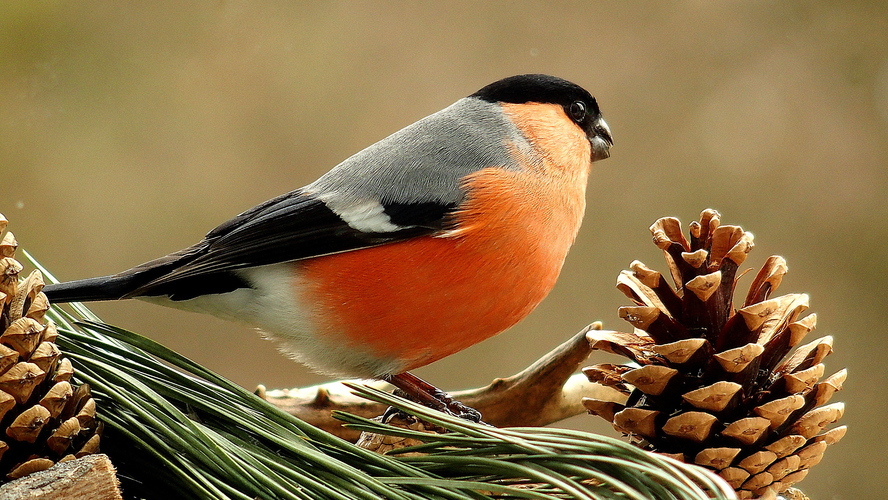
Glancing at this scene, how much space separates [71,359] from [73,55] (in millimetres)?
1097

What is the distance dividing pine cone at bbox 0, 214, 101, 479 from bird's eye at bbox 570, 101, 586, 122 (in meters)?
0.70

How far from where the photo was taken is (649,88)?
61.2 inches

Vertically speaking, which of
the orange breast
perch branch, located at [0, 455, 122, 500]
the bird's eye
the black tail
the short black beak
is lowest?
perch branch, located at [0, 455, 122, 500]

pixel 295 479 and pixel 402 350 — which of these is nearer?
pixel 295 479

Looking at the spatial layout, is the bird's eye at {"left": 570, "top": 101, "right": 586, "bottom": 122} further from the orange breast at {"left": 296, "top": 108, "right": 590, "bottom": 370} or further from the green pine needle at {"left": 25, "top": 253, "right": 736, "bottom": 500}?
the green pine needle at {"left": 25, "top": 253, "right": 736, "bottom": 500}

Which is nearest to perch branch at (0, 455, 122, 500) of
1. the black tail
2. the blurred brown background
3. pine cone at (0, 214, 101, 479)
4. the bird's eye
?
pine cone at (0, 214, 101, 479)

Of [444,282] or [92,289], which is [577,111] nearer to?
[444,282]

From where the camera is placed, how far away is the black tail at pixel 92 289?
0.68 meters

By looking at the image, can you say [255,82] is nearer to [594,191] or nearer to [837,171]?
[594,191]

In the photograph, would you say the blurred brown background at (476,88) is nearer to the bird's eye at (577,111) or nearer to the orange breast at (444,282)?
the bird's eye at (577,111)

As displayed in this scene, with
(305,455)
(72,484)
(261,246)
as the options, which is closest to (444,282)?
(261,246)

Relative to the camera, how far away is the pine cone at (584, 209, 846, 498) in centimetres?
55

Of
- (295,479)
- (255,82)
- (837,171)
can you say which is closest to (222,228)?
(295,479)

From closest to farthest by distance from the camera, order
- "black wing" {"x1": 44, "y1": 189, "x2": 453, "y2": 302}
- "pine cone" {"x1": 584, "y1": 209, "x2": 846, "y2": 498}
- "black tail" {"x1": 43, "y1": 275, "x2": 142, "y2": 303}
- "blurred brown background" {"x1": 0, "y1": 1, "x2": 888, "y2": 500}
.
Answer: "pine cone" {"x1": 584, "y1": 209, "x2": 846, "y2": 498}
"black tail" {"x1": 43, "y1": 275, "x2": 142, "y2": 303}
"black wing" {"x1": 44, "y1": 189, "x2": 453, "y2": 302}
"blurred brown background" {"x1": 0, "y1": 1, "x2": 888, "y2": 500}
